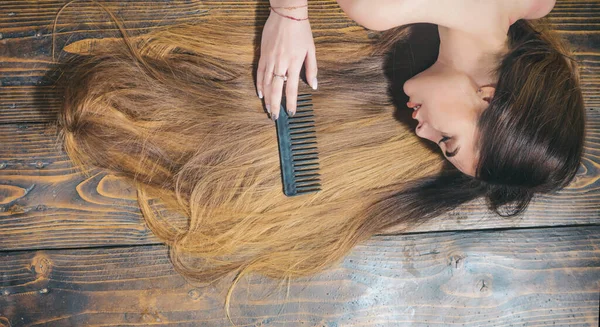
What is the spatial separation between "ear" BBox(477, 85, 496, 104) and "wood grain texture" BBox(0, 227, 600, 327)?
16.9 inches

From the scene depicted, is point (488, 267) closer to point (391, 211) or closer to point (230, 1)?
point (391, 211)

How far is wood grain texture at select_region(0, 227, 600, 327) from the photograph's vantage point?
1.25 metres

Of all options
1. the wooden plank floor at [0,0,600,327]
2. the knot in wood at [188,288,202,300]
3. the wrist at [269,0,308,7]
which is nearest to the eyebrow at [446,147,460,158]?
the wooden plank floor at [0,0,600,327]

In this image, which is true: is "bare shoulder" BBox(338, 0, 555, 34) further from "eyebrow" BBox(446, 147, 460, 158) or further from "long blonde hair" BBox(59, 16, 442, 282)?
"eyebrow" BBox(446, 147, 460, 158)

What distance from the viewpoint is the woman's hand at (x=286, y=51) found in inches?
45.0

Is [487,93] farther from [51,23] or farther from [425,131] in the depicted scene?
[51,23]

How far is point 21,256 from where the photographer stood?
1248 mm

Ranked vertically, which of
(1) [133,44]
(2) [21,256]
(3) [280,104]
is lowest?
(2) [21,256]

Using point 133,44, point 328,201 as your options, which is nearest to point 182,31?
point 133,44

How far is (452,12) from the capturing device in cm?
110

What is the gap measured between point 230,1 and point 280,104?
0.33 meters

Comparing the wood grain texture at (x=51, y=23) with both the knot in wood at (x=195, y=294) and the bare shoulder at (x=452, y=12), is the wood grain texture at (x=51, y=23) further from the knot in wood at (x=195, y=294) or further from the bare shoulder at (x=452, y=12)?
the knot in wood at (x=195, y=294)

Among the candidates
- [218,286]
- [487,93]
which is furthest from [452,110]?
[218,286]

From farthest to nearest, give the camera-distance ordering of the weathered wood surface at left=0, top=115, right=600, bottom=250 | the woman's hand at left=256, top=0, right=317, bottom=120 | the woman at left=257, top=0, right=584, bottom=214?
the weathered wood surface at left=0, top=115, right=600, bottom=250 < the woman's hand at left=256, top=0, right=317, bottom=120 < the woman at left=257, top=0, right=584, bottom=214
